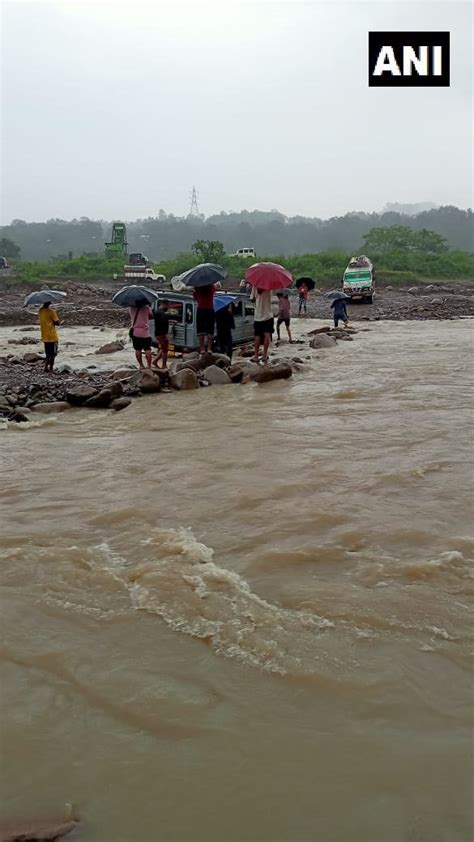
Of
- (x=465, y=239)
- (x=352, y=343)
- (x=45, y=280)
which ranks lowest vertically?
(x=352, y=343)

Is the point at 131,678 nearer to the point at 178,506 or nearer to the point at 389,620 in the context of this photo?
the point at 389,620

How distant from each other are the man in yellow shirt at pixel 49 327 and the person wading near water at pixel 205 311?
2.52 m

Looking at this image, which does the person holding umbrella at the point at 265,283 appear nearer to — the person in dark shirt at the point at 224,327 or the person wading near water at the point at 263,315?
the person wading near water at the point at 263,315

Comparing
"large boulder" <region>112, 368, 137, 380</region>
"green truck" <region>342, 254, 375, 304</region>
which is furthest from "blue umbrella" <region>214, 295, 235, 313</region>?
"green truck" <region>342, 254, 375, 304</region>

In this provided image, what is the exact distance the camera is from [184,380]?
11148mm

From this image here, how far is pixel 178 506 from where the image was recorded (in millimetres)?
5598

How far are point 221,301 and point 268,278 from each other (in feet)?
6.73

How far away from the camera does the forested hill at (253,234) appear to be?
93.1 meters

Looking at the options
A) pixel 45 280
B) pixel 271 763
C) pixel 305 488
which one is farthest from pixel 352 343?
pixel 45 280

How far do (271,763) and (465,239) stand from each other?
10069 cm

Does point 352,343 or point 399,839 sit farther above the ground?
point 352,343

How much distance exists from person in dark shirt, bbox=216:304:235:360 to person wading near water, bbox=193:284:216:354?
3.29ft

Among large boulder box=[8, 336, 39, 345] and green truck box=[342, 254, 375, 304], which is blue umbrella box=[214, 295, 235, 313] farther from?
green truck box=[342, 254, 375, 304]

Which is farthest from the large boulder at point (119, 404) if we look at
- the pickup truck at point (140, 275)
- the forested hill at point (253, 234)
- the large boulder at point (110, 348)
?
the forested hill at point (253, 234)
